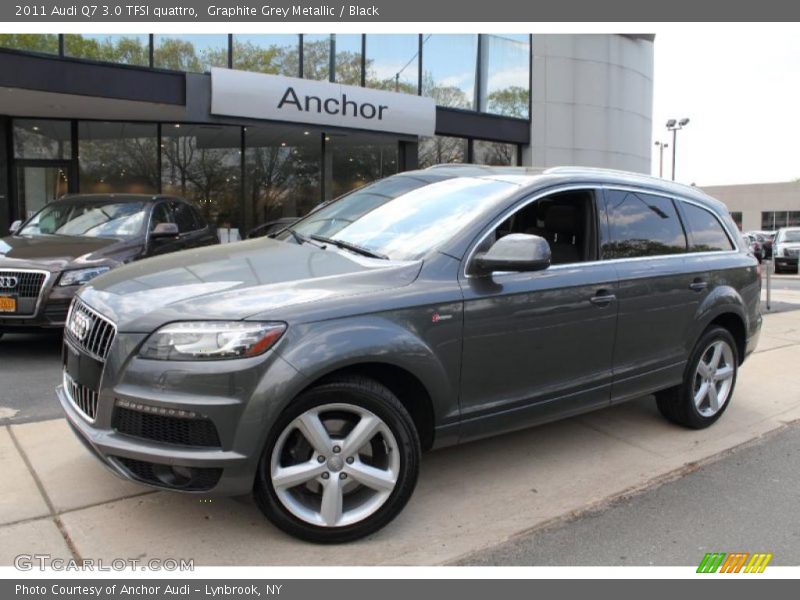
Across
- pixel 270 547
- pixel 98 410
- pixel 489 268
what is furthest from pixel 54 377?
pixel 489 268

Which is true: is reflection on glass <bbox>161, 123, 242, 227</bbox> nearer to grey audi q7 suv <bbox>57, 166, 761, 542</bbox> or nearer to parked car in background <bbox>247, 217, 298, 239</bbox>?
parked car in background <bbox>247, 217, 298, 239</bbox>

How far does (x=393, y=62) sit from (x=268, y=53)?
3.14 metres

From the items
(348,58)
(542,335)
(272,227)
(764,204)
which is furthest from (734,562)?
(764,204)

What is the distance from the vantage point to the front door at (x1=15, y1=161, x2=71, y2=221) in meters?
13.9

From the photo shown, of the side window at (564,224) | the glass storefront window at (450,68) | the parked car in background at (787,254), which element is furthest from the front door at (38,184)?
the parked car in background at (787,254)

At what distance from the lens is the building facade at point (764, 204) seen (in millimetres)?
Answer: 66062

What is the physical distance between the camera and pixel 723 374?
4910 mm

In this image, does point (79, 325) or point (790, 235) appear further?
point (790, 235)

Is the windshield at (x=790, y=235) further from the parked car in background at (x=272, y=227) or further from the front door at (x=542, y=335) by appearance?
the front door at (x=542, y=335)

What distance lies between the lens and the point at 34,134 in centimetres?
1399

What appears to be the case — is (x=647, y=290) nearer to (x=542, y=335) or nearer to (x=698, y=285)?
(x=698, y=285)

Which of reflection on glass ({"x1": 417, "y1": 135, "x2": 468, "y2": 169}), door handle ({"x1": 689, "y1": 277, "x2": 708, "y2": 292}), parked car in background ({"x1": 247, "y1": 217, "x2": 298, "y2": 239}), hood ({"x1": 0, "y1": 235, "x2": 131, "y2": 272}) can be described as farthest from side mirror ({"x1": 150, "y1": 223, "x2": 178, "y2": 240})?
reflection on glass ({"x1": 417, "y1": 135, "x2": 468, "y2": 169})

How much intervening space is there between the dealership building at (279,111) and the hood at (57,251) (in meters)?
5.79

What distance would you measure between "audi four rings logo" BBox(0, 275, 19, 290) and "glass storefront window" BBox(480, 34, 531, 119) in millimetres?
13490
